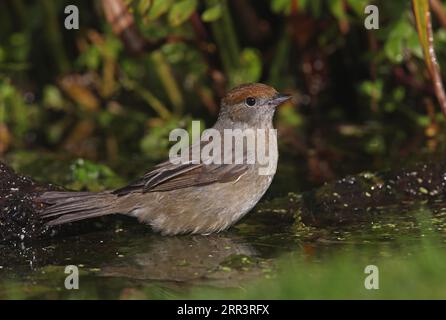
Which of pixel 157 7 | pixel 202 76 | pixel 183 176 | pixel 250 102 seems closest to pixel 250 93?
pixel 250 102

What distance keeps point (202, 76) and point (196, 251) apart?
3.93 meters

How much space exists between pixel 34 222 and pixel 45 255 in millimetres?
375

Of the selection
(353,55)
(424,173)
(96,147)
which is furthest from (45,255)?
(353,55)

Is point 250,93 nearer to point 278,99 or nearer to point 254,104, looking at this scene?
point 254,104

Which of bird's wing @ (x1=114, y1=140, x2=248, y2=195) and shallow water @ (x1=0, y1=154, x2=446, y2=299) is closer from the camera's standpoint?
shallow water @ (x1=0, y1=154, x2=446, y2=299)

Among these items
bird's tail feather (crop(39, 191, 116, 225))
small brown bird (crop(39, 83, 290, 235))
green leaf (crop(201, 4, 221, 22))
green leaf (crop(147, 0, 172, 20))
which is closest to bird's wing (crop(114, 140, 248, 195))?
small brown bird (crop(39, 83, 290, 235))

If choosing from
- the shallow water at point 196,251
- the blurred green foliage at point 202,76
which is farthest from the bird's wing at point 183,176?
the blurred green foliage at point 202,76

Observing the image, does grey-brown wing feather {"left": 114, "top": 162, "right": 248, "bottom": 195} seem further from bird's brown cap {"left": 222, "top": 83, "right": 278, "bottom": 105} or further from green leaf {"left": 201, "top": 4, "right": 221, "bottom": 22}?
green leaf {"left": 201, "top": 4, "right": 221, "bottom": 22}

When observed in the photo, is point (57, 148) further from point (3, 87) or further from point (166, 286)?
point (166, 286)

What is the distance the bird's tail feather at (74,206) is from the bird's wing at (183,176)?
12 cm

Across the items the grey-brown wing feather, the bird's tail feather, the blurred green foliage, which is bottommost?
the bird's tail feather

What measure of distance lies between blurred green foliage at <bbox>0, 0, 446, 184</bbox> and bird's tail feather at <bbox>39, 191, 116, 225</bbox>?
2.39 metres

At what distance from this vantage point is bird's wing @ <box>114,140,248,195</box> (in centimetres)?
591

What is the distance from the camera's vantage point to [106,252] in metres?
5.47
